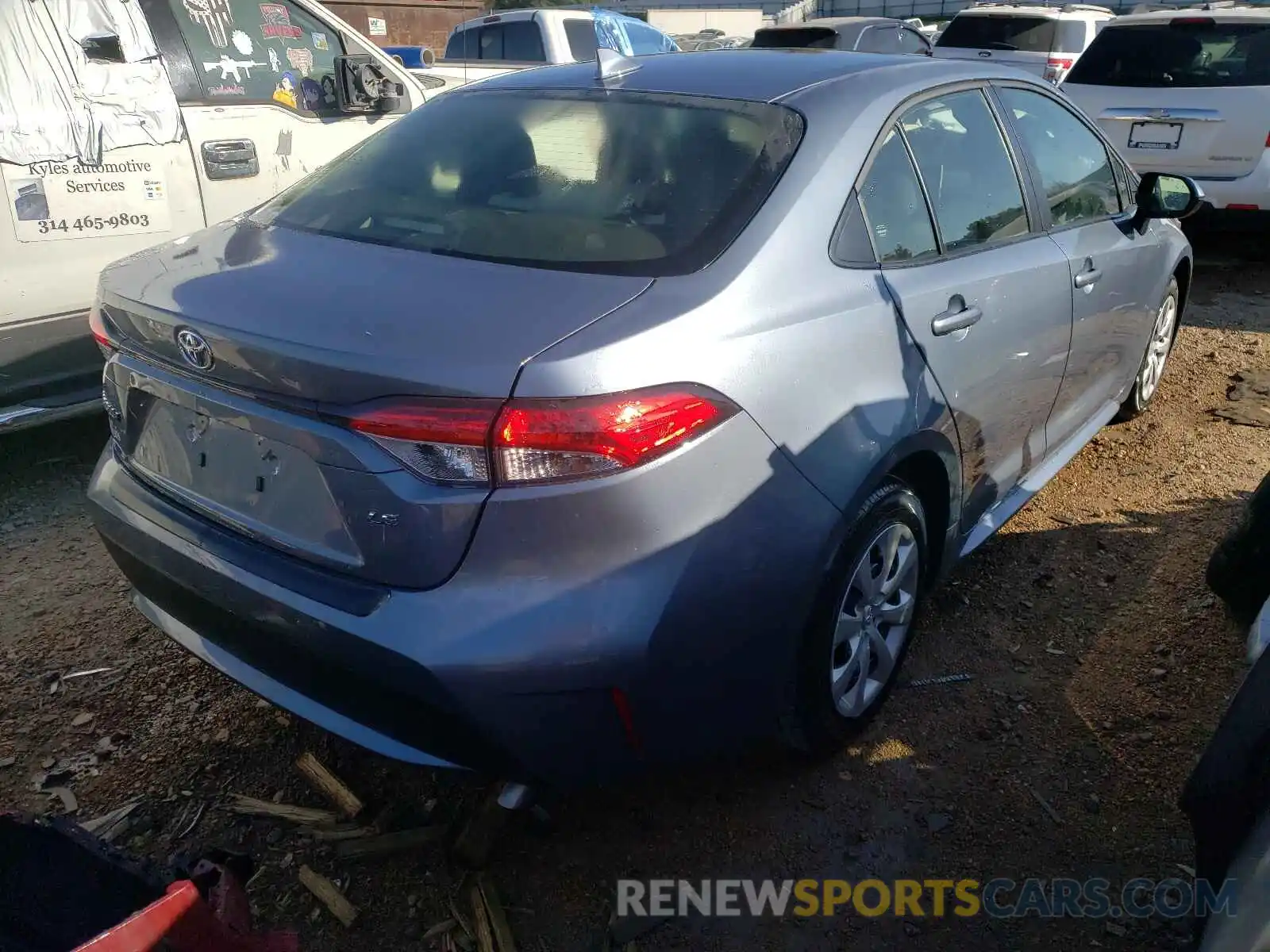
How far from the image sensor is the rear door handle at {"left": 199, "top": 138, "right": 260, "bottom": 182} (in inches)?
170

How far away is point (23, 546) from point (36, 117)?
1.59 m

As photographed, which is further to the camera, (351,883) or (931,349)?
(931,349)

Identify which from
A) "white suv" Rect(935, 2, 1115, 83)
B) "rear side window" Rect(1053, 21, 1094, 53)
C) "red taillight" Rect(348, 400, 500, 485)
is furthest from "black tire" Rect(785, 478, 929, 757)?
"rear side window" Rect(1053, 21, 1094, 53)

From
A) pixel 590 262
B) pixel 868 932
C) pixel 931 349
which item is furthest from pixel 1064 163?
pixel 868 932

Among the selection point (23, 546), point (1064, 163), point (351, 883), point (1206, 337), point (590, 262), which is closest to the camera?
point (590, 262)

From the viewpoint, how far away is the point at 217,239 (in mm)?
2566

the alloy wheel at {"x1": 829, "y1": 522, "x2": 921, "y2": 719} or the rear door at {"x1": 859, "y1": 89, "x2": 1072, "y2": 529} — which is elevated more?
the rear door at {"x1": 859, "y1": 89, "x2": 1072, "y2": 529}

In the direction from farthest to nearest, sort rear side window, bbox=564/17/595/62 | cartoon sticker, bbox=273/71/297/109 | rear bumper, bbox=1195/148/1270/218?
rear side window, bbox=564/17/595/62 < rear bumper, bbox=1195/148/1270/218 < cartoon sticker, bbox=273/71/297/109

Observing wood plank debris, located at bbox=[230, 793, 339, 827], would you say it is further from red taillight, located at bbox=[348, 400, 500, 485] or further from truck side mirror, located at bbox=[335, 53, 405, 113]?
truck side mirror, located at bbox=[335, 53, 405, 113]

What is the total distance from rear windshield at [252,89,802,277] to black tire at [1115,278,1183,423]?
275cm

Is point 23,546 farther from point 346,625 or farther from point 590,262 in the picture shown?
point 590,262

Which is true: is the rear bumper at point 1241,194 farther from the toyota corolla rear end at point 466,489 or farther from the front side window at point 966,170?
the toyota corolla rear end at point 466,489

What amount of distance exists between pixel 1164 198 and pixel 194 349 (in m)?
3.57

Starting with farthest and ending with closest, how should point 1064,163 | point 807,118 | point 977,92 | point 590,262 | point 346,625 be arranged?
1. point 1064,163
2. point 977,92
3. point 807,118
4. point 590,262
5. point 346,625
